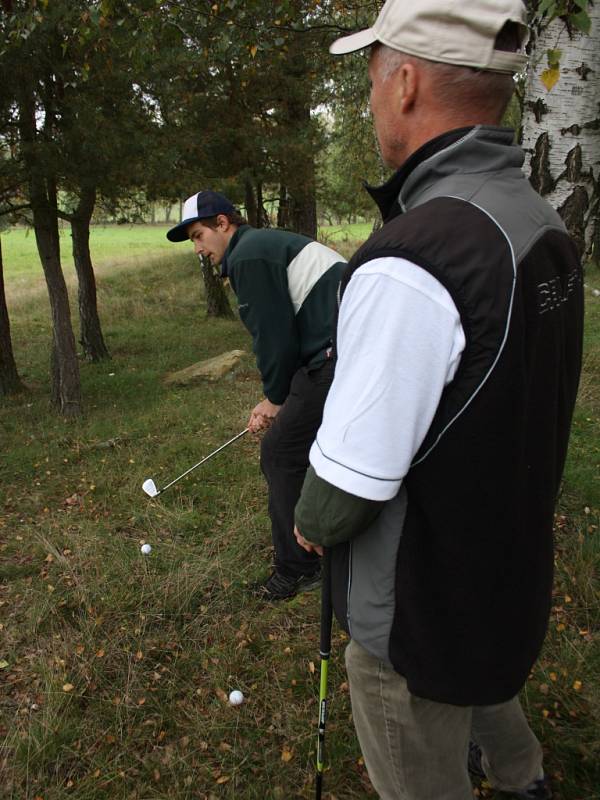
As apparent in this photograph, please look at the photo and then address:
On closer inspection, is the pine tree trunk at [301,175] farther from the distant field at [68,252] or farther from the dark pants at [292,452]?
the distant field at [68,252]

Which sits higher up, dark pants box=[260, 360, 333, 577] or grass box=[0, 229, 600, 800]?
dark pants box=[260, 360, 333, 577]

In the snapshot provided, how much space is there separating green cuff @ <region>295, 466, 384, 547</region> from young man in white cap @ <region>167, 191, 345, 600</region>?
5.74ft

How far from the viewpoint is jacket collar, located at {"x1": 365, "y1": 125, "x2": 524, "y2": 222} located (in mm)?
1362

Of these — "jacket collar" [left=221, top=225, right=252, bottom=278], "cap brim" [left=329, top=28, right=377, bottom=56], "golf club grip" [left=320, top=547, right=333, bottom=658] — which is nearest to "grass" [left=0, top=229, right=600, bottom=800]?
A: "golf club grip" [left=320, top=547, right=333, bottom=658]

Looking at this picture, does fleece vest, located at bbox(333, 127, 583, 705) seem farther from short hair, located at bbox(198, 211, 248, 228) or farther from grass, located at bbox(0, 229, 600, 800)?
short hair, located at bbox(198, 211, 248, 228)

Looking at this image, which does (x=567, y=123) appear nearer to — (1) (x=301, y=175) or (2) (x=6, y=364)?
(2) (x=6, y=364)

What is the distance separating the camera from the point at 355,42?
5.02 feet

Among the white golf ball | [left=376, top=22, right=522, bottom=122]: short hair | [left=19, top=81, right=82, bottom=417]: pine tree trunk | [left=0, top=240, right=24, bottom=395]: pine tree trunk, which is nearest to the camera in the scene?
[left=376, top=22, right=522, bottom=122]: short hair

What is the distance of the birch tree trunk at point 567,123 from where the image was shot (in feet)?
9.93

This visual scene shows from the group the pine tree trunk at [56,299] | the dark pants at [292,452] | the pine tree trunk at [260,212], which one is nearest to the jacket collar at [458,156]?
the dark pants at [292,452]

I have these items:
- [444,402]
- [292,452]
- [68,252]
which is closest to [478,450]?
[444,402]

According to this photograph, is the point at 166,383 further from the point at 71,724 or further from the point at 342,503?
the point at 342,503

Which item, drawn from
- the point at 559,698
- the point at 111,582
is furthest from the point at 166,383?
the point at 559,698

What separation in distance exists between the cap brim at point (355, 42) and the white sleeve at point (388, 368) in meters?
0.57
